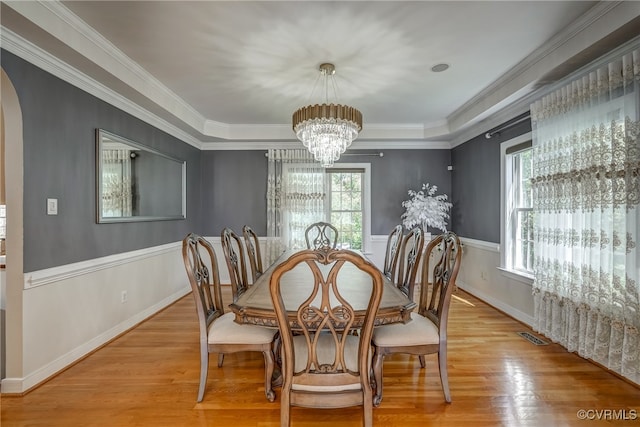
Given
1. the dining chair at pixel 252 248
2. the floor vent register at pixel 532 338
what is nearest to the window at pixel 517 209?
the floor vent register at pixel 532 338

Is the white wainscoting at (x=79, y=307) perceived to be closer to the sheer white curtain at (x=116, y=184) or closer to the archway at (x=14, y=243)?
the archway at (x=14, y=243)

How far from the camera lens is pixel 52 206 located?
239 cm

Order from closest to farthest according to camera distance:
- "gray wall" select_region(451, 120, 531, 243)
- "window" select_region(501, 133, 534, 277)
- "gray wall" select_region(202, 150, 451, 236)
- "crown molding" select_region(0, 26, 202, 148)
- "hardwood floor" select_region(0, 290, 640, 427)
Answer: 1. "hardwood floor" select_region(0, 290, 640, 427)
2. "crown molding" select_region(0, 26, 202, 148)
3. "window" select_region(501, 133, 534, 277)
4. "gray wall" select_region(451, 120, 531, 243)
5. "gray wall" select_region(202, 150, 451, 236)

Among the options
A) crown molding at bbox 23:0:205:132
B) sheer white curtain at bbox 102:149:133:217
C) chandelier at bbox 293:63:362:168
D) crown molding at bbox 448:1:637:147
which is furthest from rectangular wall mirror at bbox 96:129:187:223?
crown molding at bbox 448:1:637:147

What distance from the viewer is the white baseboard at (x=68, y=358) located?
2105 mm

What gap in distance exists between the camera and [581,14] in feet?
7.11

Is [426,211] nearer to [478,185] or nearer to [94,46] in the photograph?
[478,185]

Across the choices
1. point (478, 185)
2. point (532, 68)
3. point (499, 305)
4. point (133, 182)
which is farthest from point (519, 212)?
point (133, 182)

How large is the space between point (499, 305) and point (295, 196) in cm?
328

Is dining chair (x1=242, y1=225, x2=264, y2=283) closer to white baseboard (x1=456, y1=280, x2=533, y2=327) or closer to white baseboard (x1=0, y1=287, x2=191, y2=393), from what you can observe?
white baseboard (x1=0, y1=287, x2=191, y2=393)

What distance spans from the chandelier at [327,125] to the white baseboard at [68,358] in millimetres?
2614

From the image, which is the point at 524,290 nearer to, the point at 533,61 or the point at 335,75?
the point at 533,61

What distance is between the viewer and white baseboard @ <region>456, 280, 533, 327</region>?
3.40 meters

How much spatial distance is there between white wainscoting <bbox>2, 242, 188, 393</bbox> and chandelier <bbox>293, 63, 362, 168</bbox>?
2.25 meters
